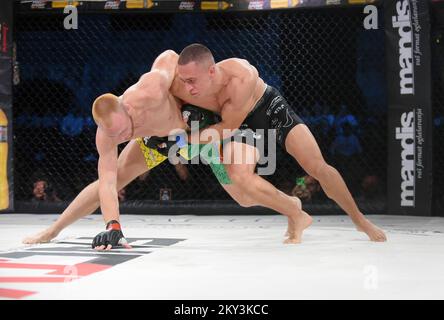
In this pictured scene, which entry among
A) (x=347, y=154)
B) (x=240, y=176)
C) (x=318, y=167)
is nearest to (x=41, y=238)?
(x=240, y=176)

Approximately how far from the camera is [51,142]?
4777 mm

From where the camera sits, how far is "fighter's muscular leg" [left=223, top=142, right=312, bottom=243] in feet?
8.91

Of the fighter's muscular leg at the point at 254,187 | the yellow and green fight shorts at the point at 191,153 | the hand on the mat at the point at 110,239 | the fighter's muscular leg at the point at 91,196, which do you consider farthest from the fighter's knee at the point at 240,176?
the hand on the mat at the point at 110,239

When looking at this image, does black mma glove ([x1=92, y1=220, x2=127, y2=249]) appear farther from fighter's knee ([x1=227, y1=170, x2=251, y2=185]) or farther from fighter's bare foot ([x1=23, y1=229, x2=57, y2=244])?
fighter's knee ([x1=227, y1=170, x2=251, y2=185])

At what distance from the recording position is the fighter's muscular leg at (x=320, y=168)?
279 cm

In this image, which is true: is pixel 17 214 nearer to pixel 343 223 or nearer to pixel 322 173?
pixel 343 223

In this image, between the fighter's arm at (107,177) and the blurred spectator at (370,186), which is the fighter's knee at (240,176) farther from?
the blurred spectator at (370,186)

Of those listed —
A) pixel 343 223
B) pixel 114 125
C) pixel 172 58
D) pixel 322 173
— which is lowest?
pixel 343 223

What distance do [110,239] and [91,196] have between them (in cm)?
36

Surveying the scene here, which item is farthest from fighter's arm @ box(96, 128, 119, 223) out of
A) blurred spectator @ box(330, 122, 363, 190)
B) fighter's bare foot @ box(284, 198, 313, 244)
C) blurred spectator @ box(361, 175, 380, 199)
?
blurred spectator @ box(361, 175, 380, 199)

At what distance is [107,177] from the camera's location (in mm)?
2562
